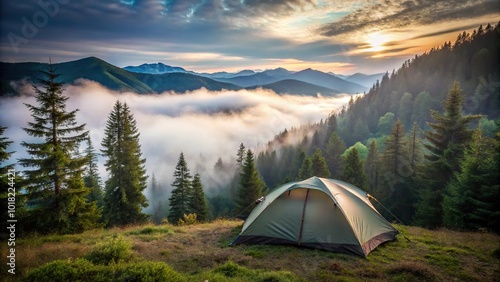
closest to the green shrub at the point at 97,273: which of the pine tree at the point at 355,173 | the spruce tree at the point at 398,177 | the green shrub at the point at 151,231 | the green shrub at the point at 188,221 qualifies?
the green shrub at the point at 151,231

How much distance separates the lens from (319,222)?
11.0 metres

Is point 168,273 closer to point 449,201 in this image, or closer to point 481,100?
point 449,201

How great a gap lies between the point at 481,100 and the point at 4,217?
118914mm

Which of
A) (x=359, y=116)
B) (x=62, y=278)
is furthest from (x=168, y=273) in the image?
(x=359, y=116)

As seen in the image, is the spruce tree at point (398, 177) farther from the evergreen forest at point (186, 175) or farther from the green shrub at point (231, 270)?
the green shrub at point (231, 270)

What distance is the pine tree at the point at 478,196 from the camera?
1662 centimetres

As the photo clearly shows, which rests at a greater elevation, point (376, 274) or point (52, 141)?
point (52, 141)

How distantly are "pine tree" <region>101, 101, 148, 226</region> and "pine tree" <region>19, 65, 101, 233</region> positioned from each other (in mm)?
9565

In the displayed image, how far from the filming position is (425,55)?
137 m

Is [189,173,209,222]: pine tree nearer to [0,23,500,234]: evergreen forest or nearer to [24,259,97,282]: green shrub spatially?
[0,23,500,234]: evergreen forest

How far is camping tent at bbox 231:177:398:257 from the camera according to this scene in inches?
416

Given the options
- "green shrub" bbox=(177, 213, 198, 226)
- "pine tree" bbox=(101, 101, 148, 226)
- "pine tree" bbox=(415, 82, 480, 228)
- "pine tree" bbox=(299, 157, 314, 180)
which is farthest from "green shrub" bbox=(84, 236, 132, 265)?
"pine tree" bbox=(299, 157, 314, 180)

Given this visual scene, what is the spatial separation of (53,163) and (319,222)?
54.3 ft

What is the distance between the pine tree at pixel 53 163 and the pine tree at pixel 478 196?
2635cm
